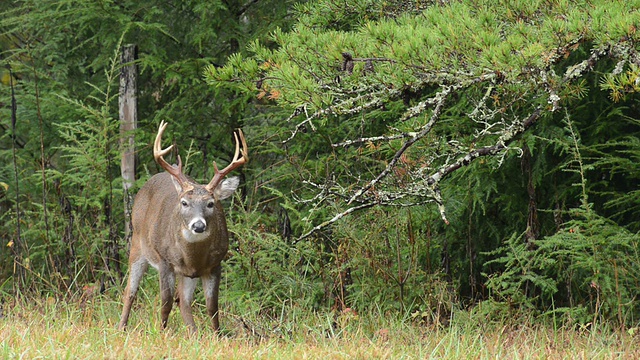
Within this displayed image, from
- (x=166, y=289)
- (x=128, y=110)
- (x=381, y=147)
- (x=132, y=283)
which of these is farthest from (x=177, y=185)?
(x=128, y=110)

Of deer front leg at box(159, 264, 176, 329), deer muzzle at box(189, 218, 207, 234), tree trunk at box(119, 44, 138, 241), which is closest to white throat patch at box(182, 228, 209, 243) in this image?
deer muzzle at box(189, 218, 207, 234)

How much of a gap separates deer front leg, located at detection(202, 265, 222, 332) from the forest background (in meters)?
0.85

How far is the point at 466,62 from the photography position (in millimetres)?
5176

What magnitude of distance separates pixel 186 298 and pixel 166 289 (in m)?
0.15

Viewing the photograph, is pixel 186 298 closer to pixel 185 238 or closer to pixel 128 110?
pixel 185 238

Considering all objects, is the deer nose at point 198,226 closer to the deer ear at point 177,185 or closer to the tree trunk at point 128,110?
the deer ear at point 177,185

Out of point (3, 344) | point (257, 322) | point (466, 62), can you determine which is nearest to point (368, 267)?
point (257, 322)

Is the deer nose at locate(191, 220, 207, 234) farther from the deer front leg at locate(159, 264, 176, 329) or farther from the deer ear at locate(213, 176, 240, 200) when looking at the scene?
the deer front leg at locate(159, 264, 176, 329)

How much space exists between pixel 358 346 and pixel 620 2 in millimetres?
2377

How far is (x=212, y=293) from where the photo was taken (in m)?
6.50

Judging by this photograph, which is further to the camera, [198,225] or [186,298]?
[186,298]

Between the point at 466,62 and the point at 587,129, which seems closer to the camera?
the point at 466,62

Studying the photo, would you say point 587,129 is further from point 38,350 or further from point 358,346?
point 38,350

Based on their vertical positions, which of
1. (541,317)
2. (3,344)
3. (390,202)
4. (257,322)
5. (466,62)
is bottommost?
Answer: (541,317)
